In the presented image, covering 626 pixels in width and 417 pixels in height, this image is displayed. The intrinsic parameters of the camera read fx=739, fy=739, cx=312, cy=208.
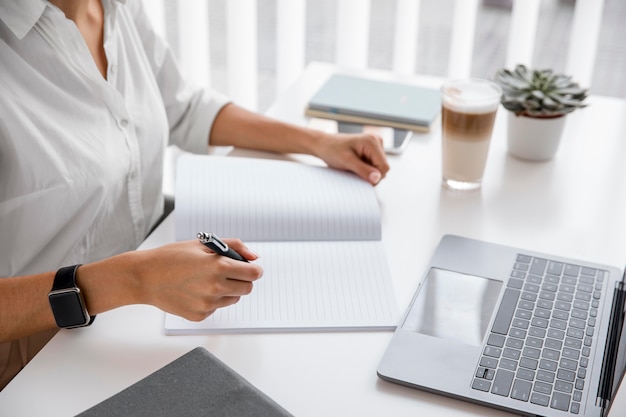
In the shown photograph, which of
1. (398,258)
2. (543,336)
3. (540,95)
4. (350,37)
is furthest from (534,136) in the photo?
(350,37)

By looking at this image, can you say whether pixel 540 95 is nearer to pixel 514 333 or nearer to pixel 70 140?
pixel 514 333

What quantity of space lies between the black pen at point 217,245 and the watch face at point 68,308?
16 cm

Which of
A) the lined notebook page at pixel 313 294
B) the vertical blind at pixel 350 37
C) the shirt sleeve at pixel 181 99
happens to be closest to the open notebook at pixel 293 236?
the lined notebook page at pixel 313 294

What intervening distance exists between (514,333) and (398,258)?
0.21m

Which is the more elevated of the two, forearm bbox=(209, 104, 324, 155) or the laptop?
forearm bbox=(209, 104, 324, 155)

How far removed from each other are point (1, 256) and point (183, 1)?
136 centimetres

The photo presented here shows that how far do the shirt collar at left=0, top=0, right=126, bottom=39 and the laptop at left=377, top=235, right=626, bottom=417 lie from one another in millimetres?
634

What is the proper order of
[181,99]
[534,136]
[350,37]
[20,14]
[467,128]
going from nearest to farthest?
[20,14]
[467,128]
[534,136]
[181,99]
[350,37]

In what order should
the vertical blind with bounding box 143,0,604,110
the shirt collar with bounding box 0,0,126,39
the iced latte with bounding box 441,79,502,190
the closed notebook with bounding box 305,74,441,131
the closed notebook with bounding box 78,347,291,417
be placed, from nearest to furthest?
the closed notebook with bounding box 78,347,291,417, the shirt collar with bounding box 0,0,126,39, the iced latte with bounding box 441,79,502,190, the closed notebook with bounding box 305,74,441,131, the vertical blind with bounding box 143,0,604,110

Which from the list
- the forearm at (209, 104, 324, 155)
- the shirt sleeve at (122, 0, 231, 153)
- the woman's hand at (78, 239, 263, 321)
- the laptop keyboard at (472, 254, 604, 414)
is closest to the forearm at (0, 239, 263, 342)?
the woman's hand at (78, 239, 263, 321)

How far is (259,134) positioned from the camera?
1313mm

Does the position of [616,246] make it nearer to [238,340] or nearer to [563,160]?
[563,160]

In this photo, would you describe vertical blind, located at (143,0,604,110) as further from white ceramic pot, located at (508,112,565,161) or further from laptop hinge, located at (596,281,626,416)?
laptop hinge, located at (596,281,626,416)

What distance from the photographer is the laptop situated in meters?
0.77
